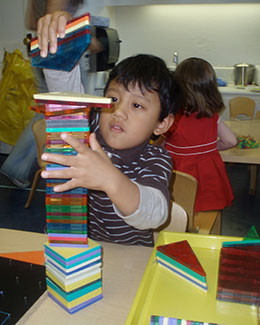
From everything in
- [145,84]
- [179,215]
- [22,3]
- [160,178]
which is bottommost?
[179,215]

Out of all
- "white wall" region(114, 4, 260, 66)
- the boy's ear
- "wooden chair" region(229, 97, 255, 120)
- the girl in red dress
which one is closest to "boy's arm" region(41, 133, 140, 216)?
the boy's ear

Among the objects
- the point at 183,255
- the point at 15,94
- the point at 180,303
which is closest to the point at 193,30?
the point at 15,94

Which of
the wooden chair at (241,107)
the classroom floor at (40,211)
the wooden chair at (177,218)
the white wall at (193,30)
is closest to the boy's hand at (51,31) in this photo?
the wooden chair at (177,218)

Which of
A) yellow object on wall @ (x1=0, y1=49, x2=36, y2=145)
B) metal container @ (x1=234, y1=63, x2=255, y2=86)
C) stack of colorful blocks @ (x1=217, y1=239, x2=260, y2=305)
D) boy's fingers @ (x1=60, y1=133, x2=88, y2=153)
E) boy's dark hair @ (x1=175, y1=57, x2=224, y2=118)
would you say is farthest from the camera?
metal container @ (x1=234, y1=63, x2=255, y2=86)

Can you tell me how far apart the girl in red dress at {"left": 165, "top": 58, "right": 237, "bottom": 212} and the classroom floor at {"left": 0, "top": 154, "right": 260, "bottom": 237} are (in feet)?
1.95

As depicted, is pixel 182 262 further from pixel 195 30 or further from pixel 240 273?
pixel 195 30

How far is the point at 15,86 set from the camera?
3.40 meters

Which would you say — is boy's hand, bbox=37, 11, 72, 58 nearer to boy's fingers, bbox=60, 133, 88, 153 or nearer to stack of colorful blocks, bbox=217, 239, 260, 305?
boy's fingers, bbox=60, 133, 88, 153

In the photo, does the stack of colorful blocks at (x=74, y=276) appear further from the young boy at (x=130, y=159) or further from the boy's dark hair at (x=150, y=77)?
the boy's dark hair at (x=150, y=77)

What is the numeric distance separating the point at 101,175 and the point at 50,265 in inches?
8.5

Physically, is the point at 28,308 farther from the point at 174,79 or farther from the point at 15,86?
the point at 15,86

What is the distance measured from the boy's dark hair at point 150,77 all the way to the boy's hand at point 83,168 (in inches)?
14.0

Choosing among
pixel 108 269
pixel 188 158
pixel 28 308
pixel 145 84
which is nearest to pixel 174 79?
pixel 145 84

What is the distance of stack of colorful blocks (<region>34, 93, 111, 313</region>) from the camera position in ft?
1.86
